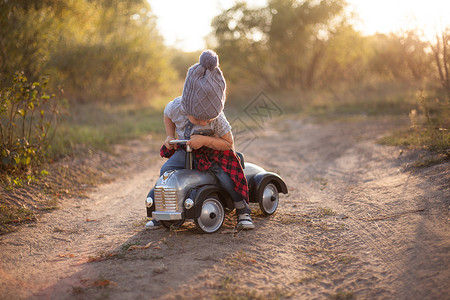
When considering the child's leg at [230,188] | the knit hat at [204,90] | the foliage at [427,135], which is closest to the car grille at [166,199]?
the child's leg at [230,188]

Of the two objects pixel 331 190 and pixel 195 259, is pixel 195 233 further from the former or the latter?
pixel 331 190

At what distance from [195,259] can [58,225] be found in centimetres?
231

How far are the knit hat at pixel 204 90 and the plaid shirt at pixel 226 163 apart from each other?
1.57 feet

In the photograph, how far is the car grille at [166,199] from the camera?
4.03 metres

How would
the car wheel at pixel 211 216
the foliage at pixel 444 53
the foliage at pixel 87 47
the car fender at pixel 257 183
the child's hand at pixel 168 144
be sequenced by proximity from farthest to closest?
the foliage at pixel 87 47, the foliage at pixel 444 53, the car fender at pixel 257 183, the child's hand at pixel 168 144, the car wheel at pixel 211 216

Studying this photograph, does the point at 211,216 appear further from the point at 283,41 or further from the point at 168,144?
the point at 283,41

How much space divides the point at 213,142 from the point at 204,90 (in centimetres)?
55

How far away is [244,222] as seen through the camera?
4.43 m

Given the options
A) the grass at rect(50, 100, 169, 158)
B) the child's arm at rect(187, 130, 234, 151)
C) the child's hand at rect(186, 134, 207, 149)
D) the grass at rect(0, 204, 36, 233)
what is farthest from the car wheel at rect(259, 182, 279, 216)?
the grass at rect(50, 100, 169, 158)

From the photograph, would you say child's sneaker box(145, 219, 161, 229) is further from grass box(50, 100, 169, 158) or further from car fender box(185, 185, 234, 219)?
grass box(50, 100, 169, 158)

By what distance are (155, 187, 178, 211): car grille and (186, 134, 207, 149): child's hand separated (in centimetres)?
49

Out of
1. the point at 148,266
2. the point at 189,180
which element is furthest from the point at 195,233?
the point at 148,266

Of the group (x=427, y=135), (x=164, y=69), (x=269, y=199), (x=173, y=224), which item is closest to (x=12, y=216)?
(x=173, y=224)

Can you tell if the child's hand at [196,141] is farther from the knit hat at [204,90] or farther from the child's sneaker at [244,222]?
the child's sneaker at [244,222]
